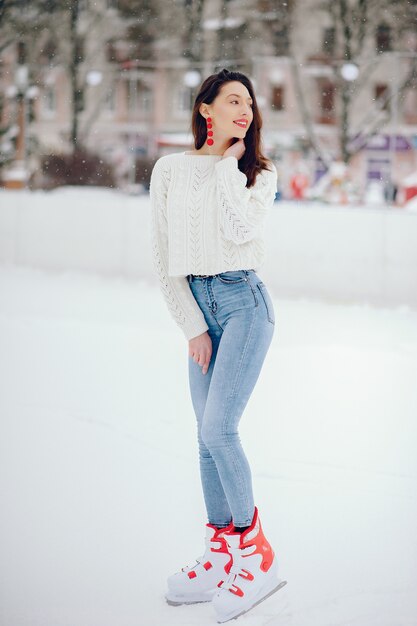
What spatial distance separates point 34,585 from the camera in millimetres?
2156

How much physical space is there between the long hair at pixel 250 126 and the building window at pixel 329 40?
1335cm

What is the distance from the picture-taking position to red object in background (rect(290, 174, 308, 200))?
10453 mm

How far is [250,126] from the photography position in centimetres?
205

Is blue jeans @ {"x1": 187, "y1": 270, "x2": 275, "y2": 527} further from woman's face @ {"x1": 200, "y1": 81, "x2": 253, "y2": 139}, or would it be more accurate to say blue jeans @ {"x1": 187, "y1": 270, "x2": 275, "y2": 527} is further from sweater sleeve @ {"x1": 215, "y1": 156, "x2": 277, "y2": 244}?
woman's face @ {"x1": 200, "y1": 81, "x2": 253, "y2": 139}

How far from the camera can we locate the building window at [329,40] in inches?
585

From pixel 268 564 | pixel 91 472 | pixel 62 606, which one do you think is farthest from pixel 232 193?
pixel 91 472

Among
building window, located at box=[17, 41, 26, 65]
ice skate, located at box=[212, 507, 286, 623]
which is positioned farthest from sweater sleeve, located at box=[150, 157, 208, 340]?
building window, located at box=[17, 41, 26, 65]

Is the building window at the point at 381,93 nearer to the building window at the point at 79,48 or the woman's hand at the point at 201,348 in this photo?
the building window at the point at 79,48

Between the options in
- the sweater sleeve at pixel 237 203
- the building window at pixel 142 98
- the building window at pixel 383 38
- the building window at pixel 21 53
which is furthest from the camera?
the building window at pixel 142 98

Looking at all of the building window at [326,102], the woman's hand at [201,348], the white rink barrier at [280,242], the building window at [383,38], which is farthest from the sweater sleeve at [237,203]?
the building window at [326,102]

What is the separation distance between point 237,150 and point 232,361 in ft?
1.42

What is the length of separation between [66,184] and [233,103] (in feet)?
36.5

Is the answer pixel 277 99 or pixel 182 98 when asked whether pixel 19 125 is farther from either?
pixel 182 98

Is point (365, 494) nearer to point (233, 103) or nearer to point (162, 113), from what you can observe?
point (233, 103)
